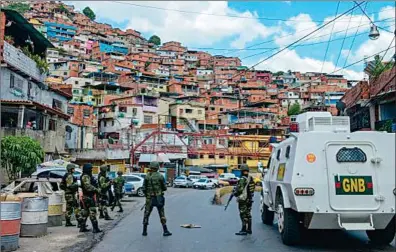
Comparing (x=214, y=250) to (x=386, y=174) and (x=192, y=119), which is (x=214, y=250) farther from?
(x=192, y=119)

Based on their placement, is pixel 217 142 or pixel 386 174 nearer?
pixel 386 174

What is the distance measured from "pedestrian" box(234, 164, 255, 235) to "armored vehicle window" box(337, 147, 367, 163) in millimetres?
2761

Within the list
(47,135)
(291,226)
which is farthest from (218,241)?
(47,135)

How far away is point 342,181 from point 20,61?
966 inches

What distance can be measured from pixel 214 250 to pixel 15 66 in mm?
22163

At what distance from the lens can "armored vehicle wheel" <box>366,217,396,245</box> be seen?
27.3ft

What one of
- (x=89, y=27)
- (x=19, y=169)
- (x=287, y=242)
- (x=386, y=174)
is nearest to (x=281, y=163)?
(x=287, y=242)

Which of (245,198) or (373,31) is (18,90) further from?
(245,198)

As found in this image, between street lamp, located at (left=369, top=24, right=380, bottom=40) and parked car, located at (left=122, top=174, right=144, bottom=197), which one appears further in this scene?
parked car, located at (left=122, top=174, right=144, bottom=197)

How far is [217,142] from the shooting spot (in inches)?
2315

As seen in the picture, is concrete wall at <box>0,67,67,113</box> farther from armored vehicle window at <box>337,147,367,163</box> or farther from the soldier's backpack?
armored vehicle window at <box>337,147,367,163</box>

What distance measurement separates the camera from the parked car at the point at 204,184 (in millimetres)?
46197

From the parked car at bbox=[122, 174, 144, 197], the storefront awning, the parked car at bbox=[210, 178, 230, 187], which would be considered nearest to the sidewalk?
the parked car at bbox=[122, 174, 144, 197]

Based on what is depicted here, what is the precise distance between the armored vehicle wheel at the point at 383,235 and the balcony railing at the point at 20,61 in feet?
73.8
